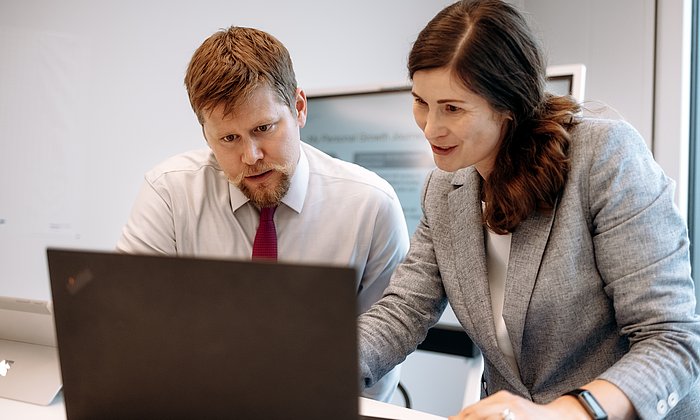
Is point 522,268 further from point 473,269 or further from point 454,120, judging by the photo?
point 454,120

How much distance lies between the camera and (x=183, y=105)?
7.41 ft

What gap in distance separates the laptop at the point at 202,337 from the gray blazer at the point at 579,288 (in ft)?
1.59

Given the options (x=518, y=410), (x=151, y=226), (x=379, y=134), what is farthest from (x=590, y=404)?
(x=379, y=134)

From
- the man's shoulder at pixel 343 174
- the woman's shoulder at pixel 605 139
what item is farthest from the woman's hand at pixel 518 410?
the man's shoulder at pixel 343 174

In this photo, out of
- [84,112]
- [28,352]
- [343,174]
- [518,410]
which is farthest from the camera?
[84,112]

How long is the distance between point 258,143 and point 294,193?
0.18 meters

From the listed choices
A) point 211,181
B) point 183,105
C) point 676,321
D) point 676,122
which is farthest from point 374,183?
point 676,122

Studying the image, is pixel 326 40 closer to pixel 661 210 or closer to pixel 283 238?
pixel 283 238

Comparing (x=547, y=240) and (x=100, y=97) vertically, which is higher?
(x=100, y=97)

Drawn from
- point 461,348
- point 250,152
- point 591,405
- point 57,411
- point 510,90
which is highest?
point 510,90

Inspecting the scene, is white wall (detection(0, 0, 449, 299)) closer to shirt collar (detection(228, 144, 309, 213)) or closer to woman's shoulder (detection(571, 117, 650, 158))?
shirt collar (detection(228, 144, 309, 213))

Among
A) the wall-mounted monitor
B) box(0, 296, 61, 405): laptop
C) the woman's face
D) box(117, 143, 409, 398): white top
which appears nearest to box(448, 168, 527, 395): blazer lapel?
the woman's face

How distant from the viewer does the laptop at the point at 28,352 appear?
3.74 feet

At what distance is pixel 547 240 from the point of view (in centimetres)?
104
